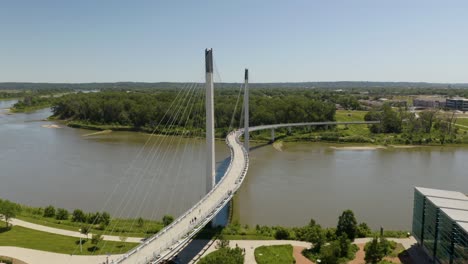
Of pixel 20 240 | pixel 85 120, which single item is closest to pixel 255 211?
pixel 20 240

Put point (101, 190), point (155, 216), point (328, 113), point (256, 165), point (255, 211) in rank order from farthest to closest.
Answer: point (328, 113)
point (256, 165)
point (101, 190)
point (255, 211)
point (155, 216)

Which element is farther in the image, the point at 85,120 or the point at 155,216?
the point at 85,120

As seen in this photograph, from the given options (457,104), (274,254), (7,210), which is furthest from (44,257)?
(457,104)

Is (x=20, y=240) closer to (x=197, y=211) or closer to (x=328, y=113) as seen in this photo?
(x=197, y=211)

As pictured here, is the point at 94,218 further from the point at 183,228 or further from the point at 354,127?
the point at 354,127

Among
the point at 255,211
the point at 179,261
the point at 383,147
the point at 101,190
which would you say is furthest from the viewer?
the point at 383,147

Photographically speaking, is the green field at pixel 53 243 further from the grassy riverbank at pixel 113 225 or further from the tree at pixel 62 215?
the tree at pixel 62 215

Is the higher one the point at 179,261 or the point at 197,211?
the point at 197,211

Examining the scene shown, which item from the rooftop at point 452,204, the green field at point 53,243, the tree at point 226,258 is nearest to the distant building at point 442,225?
the rooftop at point 452,204
